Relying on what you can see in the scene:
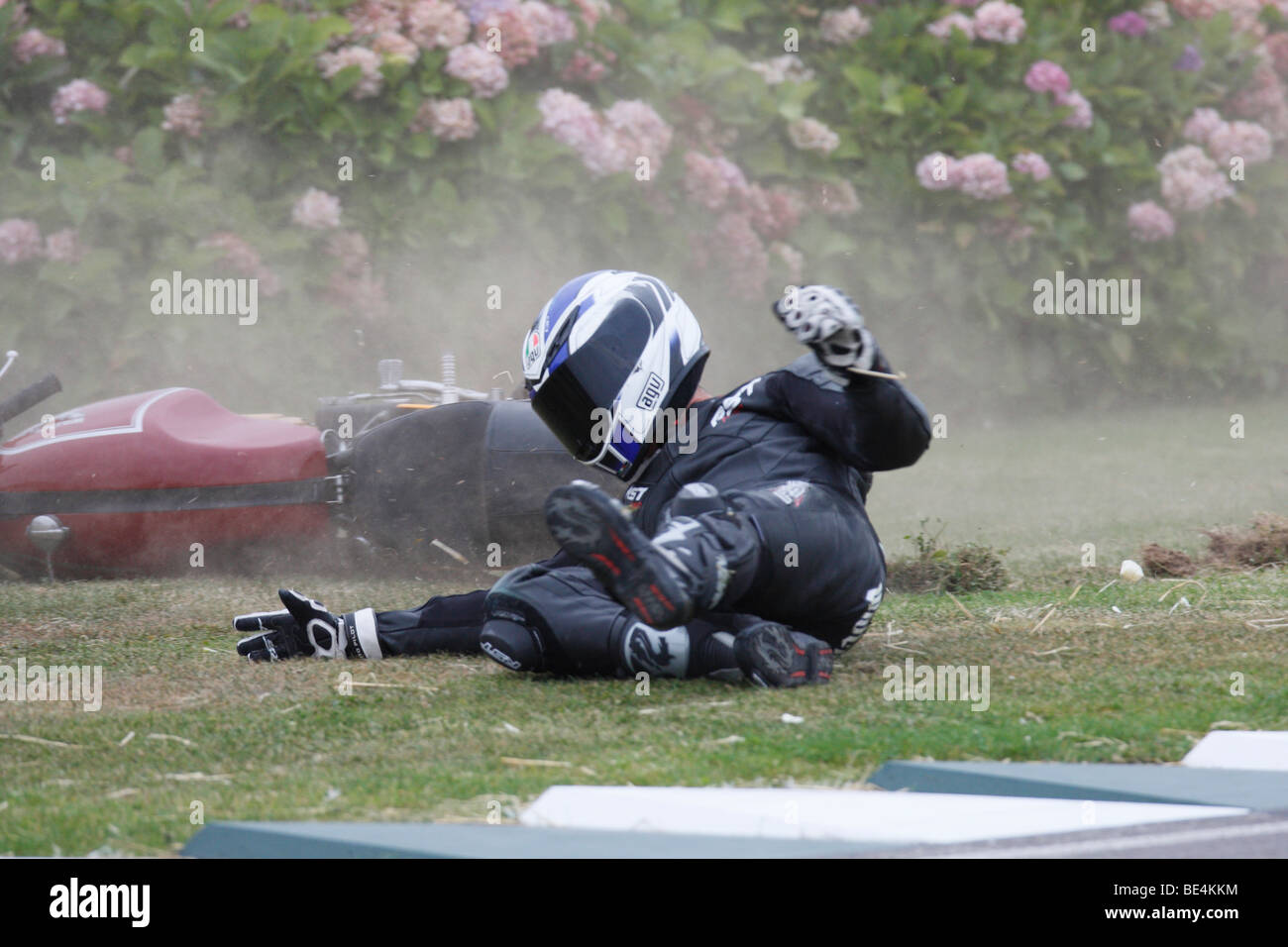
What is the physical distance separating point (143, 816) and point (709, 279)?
583 centimetres

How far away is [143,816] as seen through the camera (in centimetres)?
199

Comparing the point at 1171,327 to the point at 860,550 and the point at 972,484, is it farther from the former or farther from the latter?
the point at 860,550

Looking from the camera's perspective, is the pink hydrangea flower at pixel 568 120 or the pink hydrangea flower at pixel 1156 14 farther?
the pink hydrangea flower at pixel 1156 14

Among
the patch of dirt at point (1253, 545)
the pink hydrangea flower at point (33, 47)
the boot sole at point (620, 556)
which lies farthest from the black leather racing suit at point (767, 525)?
the pink hydrangea flower at point (33, 47)

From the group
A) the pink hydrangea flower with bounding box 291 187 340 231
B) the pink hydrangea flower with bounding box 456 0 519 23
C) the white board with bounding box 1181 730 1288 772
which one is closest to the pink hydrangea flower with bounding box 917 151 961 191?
the pink hydrangea flower with bounding box 456 0 519 23

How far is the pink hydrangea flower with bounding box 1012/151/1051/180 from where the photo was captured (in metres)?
7.81

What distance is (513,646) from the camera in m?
2.92

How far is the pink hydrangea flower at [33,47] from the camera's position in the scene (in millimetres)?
6375

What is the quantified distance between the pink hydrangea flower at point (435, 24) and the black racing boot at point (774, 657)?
4.47 m

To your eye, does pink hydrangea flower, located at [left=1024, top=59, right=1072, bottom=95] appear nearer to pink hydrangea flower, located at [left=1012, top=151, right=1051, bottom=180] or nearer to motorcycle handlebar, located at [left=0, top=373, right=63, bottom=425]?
pink hydrangea flower, located at [left=1012, top=151, right=1051, bottom=180]

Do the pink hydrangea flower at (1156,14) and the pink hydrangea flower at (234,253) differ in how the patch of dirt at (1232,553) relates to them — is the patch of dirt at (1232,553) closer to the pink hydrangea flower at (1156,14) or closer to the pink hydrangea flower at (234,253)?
the pink hydrangea flower at (234,253)

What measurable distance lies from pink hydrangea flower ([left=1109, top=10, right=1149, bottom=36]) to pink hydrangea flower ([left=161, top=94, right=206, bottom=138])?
488 centimetres

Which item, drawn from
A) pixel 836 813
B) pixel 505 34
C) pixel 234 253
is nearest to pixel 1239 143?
pixel 505 34

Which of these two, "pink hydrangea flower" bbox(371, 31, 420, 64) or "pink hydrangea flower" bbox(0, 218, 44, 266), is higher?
"pink hydrangea flower" bbox(371, 31, 420, 64)
